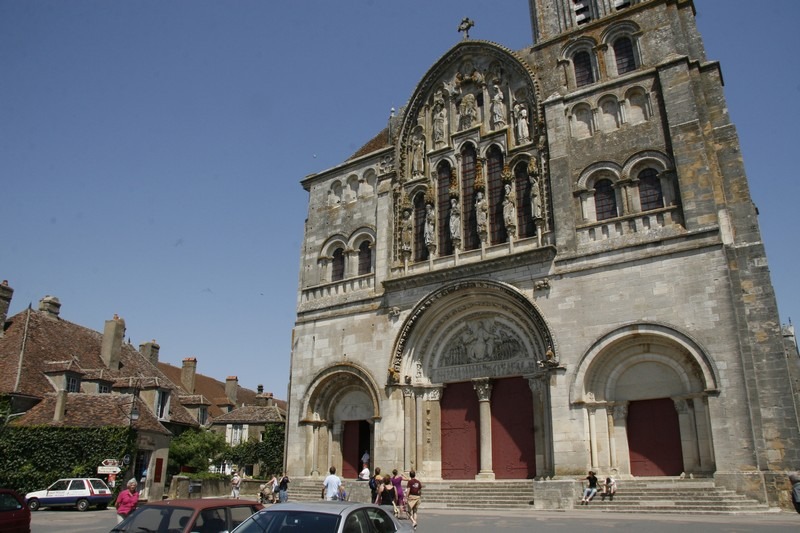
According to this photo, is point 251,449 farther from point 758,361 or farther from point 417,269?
point 758,361

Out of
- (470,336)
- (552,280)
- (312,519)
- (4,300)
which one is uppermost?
(4,300)

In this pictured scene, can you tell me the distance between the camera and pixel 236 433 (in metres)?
39.5

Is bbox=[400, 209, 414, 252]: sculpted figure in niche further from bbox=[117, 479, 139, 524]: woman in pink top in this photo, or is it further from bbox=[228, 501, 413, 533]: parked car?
bbox=[228, 501, 413, 533]: parked car

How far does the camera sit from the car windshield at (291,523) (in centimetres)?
664

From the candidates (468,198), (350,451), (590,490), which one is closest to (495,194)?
(468,198)

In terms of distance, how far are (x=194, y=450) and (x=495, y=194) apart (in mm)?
20258

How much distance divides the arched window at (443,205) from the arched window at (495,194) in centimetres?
158

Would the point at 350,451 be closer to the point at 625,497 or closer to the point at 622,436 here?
the point at 622,436

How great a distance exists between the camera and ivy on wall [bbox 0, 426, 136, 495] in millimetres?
23750

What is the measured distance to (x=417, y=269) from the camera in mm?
22562

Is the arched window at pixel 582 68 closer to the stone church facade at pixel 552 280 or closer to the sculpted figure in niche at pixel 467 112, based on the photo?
the stone church facade at pixel 552 280

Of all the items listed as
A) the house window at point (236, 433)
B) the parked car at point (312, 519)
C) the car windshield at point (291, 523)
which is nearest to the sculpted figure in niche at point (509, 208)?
the parked car at point (312, 519)

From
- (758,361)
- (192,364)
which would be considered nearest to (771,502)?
(758,361)

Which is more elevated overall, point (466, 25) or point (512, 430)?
point (466, 25)
